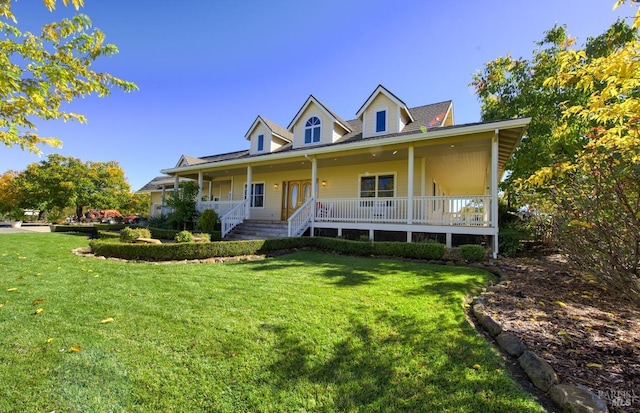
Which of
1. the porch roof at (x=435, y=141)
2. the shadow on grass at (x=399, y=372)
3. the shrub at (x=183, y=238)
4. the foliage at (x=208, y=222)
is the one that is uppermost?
the porch roof at (x=435, y=141)

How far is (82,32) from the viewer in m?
5.31

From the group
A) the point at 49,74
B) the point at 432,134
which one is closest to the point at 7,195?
the point at 49,74

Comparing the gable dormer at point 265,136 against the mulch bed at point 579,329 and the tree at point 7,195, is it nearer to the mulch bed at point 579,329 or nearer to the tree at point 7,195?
the mulch bed at point 579,329

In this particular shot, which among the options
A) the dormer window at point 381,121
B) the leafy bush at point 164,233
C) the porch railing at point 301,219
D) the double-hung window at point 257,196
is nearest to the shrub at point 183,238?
the porch railing at point 301,219

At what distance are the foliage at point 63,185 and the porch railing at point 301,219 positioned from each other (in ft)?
90.8

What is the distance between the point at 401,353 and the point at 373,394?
2.23 ft

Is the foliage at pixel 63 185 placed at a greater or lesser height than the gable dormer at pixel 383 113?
lesser

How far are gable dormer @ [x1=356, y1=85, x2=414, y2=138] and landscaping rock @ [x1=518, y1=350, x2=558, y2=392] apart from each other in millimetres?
11179

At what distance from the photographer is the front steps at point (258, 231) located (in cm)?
1186

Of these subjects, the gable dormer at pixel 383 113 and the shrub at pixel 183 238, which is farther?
the gable dormer at pixel 383 113

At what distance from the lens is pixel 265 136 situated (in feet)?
53.1

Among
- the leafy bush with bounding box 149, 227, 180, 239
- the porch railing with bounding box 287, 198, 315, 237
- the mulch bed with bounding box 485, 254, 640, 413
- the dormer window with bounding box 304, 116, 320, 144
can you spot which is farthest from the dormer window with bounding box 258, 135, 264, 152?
the mulch bed with bounding box 485, 254, 640, 413

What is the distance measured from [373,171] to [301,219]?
4.19m

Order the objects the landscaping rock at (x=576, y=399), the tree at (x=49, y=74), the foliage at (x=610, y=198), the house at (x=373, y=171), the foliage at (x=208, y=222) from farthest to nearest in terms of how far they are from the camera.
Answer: the foliage at (x=208, y=222)
the house at (x=373, y=171)
the tree at (x=49, y=74)
the foliage at (x=610, y=198)
the landscaping rock at (x=576, y=399)
